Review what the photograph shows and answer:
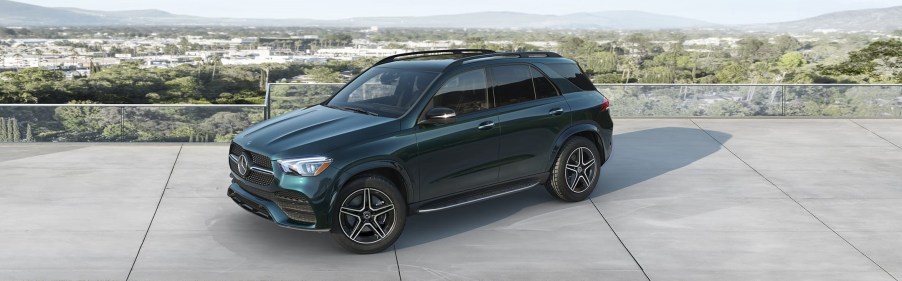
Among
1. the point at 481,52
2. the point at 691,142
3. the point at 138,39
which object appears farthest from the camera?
the point at 138,39

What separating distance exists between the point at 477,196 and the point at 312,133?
1677 millimetres

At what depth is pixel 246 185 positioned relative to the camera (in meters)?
7.93

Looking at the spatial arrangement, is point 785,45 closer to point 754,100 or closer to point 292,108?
point 754,100

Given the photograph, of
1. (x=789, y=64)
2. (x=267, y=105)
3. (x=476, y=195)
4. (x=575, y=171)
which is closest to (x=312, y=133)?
(x=476, y=195)

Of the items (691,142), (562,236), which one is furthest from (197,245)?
(691,142)

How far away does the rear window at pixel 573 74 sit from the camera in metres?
9.47

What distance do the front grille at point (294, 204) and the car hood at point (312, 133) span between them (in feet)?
1.00

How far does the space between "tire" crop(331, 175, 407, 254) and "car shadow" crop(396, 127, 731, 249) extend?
0.29 meters

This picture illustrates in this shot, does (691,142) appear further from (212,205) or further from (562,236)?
(212,205)

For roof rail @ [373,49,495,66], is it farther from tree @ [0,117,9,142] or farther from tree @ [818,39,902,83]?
tree @ [818,39,902,83]

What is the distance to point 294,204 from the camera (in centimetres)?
750

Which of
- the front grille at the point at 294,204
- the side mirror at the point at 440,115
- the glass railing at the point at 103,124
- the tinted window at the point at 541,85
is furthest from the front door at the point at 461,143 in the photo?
the glass railing at the point at 103,124

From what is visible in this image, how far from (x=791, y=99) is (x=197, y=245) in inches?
460

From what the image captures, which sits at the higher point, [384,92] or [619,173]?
[384,92]
